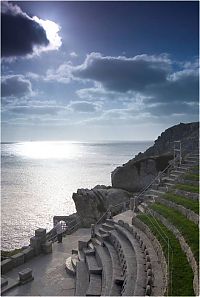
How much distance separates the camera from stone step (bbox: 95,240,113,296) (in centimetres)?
1380

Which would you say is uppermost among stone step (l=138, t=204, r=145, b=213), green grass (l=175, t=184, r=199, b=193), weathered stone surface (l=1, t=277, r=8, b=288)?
green grass (l=175, t=184, r=199, b=193)

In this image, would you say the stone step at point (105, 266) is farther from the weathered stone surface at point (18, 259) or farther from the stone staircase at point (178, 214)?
the weathered stone surface at point (18, 259)

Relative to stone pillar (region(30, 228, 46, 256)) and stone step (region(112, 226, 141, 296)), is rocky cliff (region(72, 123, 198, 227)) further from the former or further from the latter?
stone step (region(112, 226, 141, 296))

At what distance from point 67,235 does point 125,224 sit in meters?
7.42

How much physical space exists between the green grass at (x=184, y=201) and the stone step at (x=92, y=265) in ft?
19.0

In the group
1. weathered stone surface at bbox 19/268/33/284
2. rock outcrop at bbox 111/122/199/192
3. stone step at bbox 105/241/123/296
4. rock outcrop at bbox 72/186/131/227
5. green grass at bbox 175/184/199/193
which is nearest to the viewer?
stone step at bbox 105/241/123/296

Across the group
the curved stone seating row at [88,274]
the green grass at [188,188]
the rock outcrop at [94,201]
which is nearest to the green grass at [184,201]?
the green grass at [188,188]

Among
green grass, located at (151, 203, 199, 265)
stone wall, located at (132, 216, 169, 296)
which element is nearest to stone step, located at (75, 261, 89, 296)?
stone wall, located at (132, 216, 169, 296)

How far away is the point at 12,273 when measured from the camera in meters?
18.2

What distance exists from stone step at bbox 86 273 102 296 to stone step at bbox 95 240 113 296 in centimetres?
29

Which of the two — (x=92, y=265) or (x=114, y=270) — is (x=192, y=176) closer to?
(x=92, y=265)

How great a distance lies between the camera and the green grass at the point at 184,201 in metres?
16.0

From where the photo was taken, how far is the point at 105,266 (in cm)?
1579

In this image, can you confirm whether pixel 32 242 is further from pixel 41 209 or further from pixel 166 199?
pixel 41 209
